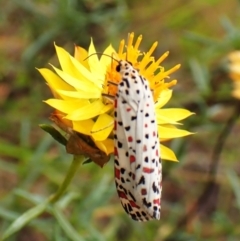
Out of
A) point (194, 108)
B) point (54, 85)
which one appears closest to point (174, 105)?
point (194, 108)

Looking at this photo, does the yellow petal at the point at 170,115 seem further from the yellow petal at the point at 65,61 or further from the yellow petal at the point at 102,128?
the yellow petal at the point at 65,61

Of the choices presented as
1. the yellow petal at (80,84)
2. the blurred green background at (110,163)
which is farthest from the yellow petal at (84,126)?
the blurred green background at (110,163)

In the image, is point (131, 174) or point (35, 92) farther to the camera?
point (35, 92)

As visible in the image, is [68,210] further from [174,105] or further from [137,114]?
[137,114]

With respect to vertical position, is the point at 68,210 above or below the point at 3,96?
below

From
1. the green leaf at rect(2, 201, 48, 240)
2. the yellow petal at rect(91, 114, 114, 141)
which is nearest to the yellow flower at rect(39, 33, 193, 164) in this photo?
the yellow petal at rect(91, 114, 114, 141)

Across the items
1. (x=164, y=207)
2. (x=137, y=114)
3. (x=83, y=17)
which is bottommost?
(x=164, y=207)

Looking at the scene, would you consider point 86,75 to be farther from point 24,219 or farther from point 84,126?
point 24,219
